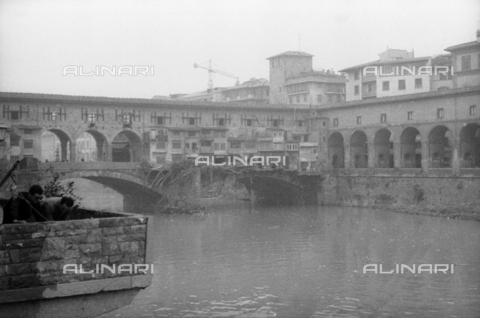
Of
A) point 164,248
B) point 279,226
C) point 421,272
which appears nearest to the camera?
point 421,272

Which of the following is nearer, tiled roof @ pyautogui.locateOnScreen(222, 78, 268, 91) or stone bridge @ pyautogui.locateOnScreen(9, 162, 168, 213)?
stone bridge @ pyautogui.locateOnScreen(9, 162, 168, 213)

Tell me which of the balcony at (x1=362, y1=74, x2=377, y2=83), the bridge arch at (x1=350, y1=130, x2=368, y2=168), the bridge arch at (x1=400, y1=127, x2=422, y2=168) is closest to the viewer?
the bridge arch at (x1=400, y1=127, x2=422, y2=168)

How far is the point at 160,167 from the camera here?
4278cm

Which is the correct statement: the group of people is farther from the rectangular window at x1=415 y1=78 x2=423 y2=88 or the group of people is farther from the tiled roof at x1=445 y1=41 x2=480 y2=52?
the rectangular window at x1=415 y1=78 x2=423 y2=88

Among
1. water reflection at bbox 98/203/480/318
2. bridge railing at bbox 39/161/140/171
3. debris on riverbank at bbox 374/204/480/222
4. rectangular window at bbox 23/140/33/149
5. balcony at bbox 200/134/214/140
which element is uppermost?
balcony at bbox 200/134/214/140

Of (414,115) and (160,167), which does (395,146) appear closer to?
(414,115)

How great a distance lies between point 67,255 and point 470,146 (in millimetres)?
36819

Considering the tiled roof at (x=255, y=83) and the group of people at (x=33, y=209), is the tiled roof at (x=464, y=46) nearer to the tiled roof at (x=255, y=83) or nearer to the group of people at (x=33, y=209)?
the tiled roof at (x=255, y=83)

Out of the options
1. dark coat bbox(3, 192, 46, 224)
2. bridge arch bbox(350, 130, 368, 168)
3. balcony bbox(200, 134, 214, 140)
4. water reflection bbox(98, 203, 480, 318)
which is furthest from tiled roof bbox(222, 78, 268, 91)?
dark coat bbox(3, 192, 46, 224)

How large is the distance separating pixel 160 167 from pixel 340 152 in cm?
1665

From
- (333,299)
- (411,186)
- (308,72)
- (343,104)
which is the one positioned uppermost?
(308,72)

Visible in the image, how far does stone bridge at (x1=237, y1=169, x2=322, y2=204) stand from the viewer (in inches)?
1826

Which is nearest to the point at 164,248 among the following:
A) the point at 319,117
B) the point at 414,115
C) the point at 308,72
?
the point at 414,115

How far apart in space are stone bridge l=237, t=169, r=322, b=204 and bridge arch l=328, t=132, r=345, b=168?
168 inches
